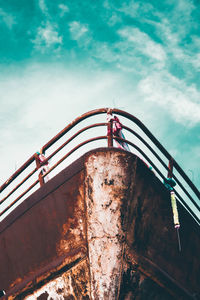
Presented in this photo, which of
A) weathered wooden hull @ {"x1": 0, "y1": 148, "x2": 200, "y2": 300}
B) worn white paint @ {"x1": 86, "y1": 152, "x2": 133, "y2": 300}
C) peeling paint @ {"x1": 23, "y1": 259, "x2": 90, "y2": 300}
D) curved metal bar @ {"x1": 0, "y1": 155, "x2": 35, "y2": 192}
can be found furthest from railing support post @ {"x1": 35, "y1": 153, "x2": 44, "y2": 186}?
peeling paint @ {"x1": 23, "y1": 259, "x2": 90, "y2": 300}

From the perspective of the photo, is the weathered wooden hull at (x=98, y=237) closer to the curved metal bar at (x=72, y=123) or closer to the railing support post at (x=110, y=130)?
the railing support post at (x=110, y=130)

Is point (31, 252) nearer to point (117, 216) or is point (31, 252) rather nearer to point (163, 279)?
point (117, 216)

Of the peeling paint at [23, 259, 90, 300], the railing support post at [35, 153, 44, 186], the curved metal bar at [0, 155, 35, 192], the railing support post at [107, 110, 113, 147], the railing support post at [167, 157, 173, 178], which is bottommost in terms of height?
the peeling paint at [23, 259, 90, 300]

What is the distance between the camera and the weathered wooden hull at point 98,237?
3857mm

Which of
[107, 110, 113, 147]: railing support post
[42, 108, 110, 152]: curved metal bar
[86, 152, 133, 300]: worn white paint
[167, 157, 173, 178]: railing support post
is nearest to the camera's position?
[86, 152, 133, 300]: worn white paint

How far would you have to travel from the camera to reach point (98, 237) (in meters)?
3.86

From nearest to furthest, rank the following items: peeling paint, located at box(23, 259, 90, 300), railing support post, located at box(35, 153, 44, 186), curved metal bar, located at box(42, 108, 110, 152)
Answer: peeling paint, located at box(23, 259, 90, 300) < curved metal bar, located at box(42, 108, 110, 152) < railing support post, located at box(35, 153, 44, 186)

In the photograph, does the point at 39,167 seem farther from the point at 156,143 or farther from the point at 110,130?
the point at 156,143

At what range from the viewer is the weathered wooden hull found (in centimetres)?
386

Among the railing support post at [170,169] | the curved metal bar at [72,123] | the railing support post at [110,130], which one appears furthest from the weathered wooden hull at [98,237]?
the curved metal bar at [72,123]

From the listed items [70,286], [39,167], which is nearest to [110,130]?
[39,167]

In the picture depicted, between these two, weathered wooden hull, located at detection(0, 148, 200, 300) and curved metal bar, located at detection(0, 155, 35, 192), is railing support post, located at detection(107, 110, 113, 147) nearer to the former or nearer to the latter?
weathered wooden hull, located at detection(0, 148, 200, 300)

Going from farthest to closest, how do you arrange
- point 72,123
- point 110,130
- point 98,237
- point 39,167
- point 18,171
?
point 18,171
point 39,167
point 72,123
point 110,130
point 98,237

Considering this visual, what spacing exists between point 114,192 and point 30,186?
1578mm
